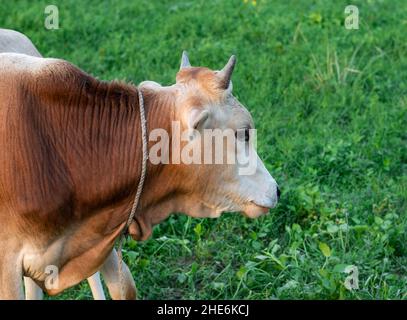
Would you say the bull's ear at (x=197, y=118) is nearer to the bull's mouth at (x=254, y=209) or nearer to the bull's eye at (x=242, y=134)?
the bull's eye at (x=242, y=134)

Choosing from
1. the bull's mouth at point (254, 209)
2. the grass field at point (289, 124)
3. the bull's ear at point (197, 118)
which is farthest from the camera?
the grass field at point (289, 124)

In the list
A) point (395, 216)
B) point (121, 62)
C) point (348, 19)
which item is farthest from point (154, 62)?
point (395, 216)

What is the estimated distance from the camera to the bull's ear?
12.0 ft

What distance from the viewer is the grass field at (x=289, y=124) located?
16.8ft

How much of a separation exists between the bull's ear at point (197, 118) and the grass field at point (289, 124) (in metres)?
1.50

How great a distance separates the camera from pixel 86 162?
3.81 metres

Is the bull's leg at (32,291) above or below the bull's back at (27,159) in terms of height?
below

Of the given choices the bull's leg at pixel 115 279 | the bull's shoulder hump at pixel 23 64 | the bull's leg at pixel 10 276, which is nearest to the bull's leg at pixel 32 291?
the bull's leg at pixel 115 279

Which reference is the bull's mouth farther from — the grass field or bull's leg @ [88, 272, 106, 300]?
bull's leg @ [88, 272, 106, 300]

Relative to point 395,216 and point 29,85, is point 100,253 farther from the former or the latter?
point 395,216

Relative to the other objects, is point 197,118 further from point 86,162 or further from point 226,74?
point 86,162

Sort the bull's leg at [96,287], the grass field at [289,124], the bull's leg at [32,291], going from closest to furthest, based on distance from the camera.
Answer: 1. the bull's leg at [32,291]
2. the bull's leg at [96,287]
3. the grass field at [289,124]

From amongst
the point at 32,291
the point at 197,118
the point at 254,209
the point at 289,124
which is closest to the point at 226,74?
the point at 197,118

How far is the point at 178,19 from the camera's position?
29.1 feet
